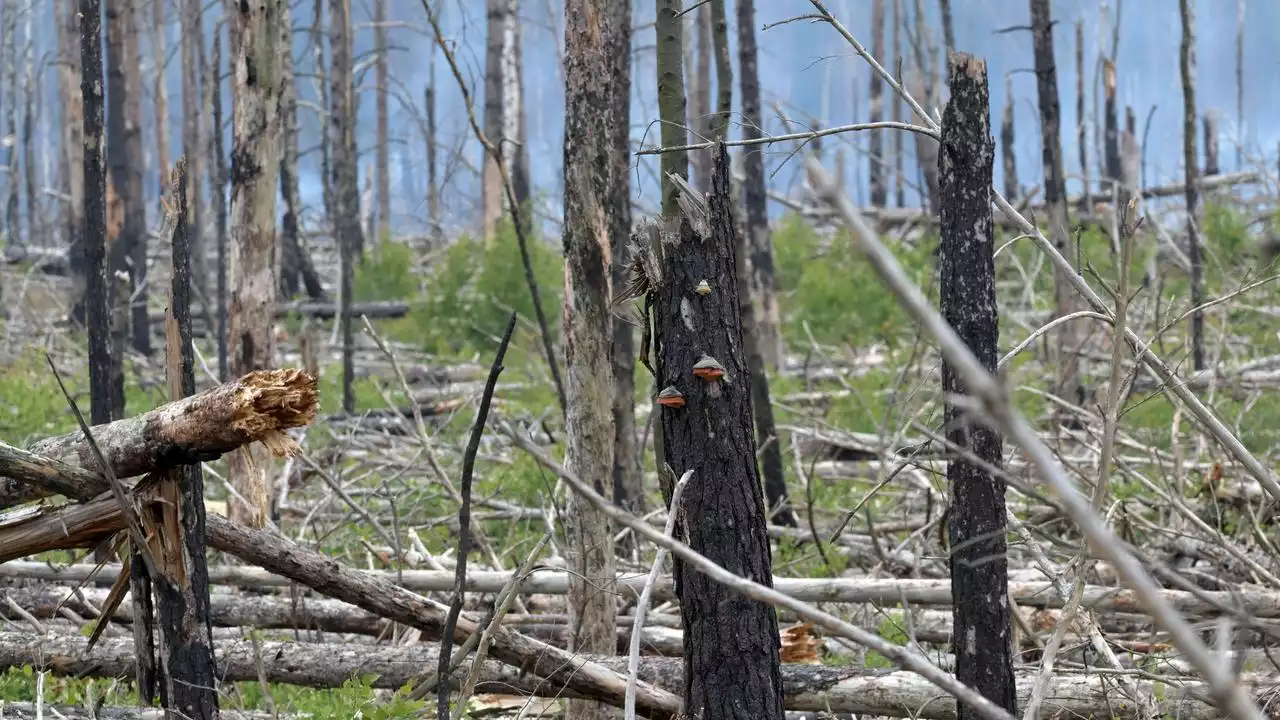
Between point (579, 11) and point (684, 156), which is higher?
point (579, 11)

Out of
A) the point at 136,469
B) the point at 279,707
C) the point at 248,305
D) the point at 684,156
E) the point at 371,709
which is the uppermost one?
the point at 684,156

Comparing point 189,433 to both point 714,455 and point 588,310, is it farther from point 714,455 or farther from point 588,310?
point 588,310

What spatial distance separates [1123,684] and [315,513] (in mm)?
4517

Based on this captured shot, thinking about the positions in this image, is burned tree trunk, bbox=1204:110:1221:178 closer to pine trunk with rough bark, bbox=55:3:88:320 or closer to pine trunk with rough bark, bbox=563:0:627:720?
pine trunk with rough bark, bbox=55:3:88:320

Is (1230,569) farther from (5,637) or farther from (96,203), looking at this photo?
(96,203)

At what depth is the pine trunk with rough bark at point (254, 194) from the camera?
6605 mm

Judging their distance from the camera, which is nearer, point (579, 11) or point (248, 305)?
point (579, 11)

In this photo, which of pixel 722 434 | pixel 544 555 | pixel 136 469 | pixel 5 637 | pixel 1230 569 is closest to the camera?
pixel 722 434

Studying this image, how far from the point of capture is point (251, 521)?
20.3 feet

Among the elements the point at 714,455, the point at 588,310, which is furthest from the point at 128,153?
the point at 714,455

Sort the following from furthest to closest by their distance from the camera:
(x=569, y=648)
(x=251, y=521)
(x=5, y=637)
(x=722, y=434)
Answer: (x=251, y=521)
(x=5, y=637)
(x=569, y=648)
(x=722, y=434)

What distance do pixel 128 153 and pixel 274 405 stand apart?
14.2m

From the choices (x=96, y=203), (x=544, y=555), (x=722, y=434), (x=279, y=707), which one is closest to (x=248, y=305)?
(x=96, y=203)

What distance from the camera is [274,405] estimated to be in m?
2.94
